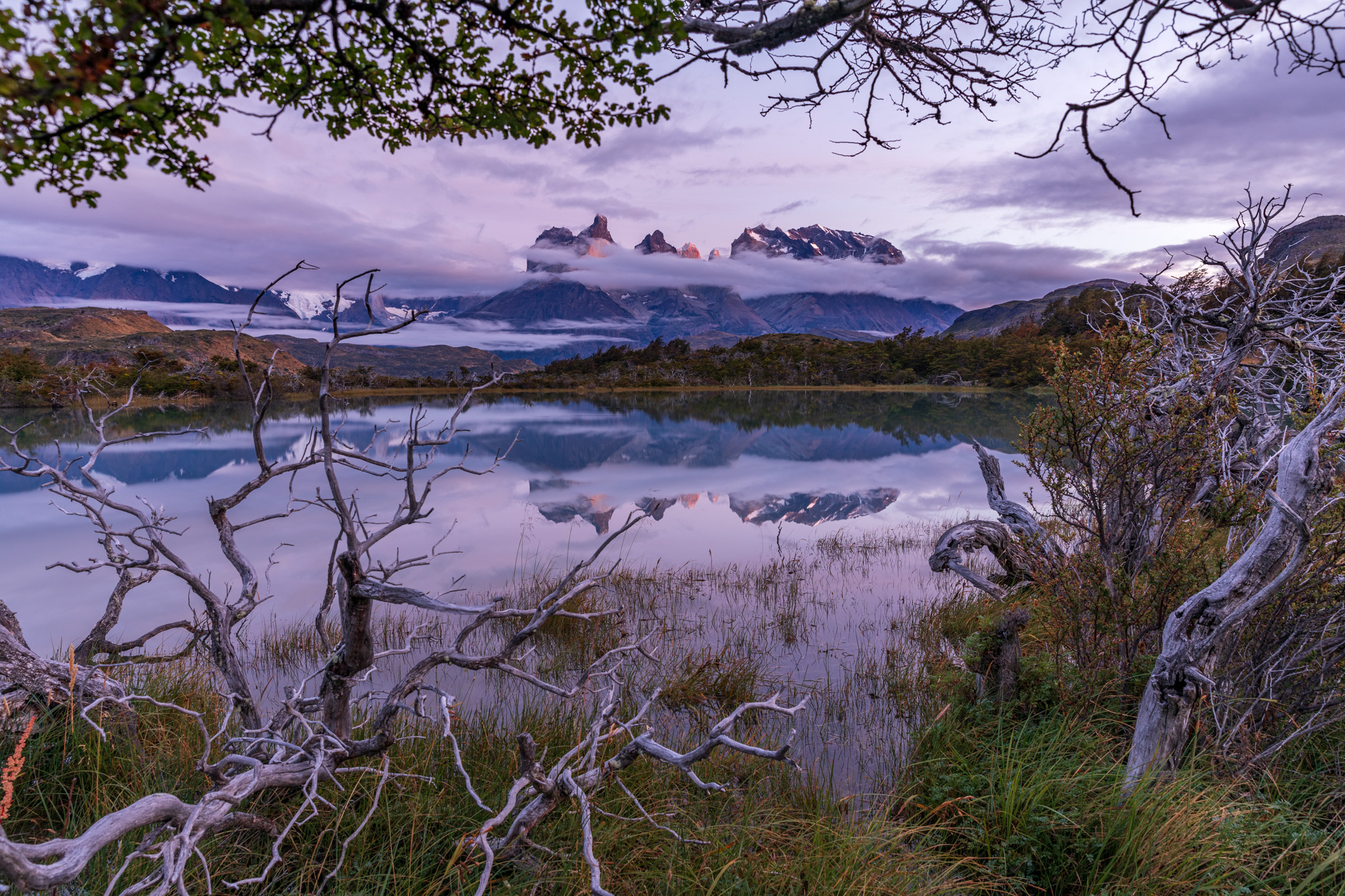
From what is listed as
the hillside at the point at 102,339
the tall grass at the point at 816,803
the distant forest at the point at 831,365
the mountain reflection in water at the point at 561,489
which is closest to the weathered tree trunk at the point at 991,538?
the tall grass at the point at 816,803

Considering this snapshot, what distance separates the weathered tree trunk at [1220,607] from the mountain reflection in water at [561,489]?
139 inches

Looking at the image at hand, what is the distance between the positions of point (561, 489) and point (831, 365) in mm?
90894

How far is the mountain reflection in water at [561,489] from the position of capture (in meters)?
12.9

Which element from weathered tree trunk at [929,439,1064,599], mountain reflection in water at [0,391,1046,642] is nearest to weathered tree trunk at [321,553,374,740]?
mountain reflection in water at [0,391,1046,642]

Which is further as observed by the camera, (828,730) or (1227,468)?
(828,730)

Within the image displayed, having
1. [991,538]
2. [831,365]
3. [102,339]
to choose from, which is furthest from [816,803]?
[102,339]

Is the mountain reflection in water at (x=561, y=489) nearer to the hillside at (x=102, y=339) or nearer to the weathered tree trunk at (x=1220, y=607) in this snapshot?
the weathered tree trunk at (x=1220, y=607)

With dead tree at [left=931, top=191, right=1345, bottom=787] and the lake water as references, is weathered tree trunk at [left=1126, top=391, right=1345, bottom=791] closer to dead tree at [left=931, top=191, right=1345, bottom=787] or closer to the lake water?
dead tree at [left=931, top=191, right=1345, bottom=787]

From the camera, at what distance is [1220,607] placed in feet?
12.5

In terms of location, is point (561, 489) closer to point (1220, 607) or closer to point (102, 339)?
point (1220, 607)

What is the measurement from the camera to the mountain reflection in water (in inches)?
508

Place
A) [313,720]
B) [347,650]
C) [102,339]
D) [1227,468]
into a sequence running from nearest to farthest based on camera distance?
1. [347,650]
2. [313,720]
3. [1227,468]
4. [102,339]

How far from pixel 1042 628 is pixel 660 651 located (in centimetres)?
464

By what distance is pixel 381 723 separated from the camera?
3615 millimetres
